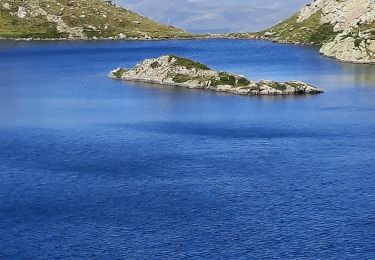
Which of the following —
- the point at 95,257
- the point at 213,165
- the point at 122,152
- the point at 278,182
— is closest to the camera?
the point at 95,257

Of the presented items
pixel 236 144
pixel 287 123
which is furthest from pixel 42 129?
pixel 287 123

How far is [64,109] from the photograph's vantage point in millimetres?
189000

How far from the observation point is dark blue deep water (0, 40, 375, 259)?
283ft

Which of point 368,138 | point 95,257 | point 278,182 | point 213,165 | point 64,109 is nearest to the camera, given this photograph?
point 95,257

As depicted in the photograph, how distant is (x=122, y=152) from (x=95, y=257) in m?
54.4

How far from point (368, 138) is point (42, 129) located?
75.6 meters

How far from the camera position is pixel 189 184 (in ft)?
367

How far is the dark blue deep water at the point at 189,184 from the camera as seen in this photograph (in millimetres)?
86188

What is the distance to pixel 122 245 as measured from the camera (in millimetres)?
85562

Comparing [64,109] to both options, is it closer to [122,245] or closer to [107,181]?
[107,181]

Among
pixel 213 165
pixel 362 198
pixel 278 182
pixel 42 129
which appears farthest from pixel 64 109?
pixel 362 198

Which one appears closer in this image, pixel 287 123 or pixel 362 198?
pixel 362 198

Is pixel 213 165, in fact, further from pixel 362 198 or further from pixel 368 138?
pixel 368 138

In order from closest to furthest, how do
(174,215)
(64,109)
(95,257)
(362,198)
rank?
1. (95,257)
2. (174,215)
3. (362,198)
4. (64,109)
